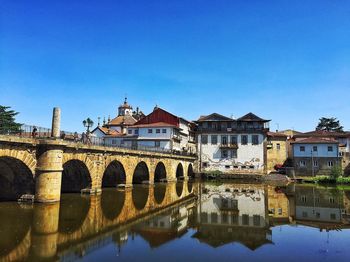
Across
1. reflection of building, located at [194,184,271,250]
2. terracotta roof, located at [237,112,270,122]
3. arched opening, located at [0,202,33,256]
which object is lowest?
reflection of building, located at [194,184,271,250]

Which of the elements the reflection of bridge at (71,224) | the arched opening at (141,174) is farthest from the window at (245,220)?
the arched opening at (141,174)

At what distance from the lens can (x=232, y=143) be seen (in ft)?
208

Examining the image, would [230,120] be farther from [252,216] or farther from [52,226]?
[52,226]

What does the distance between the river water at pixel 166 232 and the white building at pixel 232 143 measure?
115ft

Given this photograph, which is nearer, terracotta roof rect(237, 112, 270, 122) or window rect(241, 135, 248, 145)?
terracotta roof rect(237, 112, 270, 122)

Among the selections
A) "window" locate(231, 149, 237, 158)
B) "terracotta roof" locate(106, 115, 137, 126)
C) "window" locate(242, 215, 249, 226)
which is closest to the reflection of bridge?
"window" locate(242, 215, 249, 226)

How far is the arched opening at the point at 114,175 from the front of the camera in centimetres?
3522

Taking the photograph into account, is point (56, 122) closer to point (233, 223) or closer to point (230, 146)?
point (233, 223)

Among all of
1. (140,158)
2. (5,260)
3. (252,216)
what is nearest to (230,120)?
(140,158)

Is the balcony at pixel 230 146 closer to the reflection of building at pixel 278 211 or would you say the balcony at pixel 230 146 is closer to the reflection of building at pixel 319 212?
the reflection of building at pixel 319 212

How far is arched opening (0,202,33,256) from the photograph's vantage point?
1272 cm

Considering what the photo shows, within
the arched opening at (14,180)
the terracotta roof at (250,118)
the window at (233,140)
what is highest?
the terracotta roof at (250,118)

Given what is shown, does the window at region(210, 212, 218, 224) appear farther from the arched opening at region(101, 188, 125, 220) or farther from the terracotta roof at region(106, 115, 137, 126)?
the terracotta roof at region(106, 115, 137, 126)

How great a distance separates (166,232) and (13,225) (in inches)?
316
